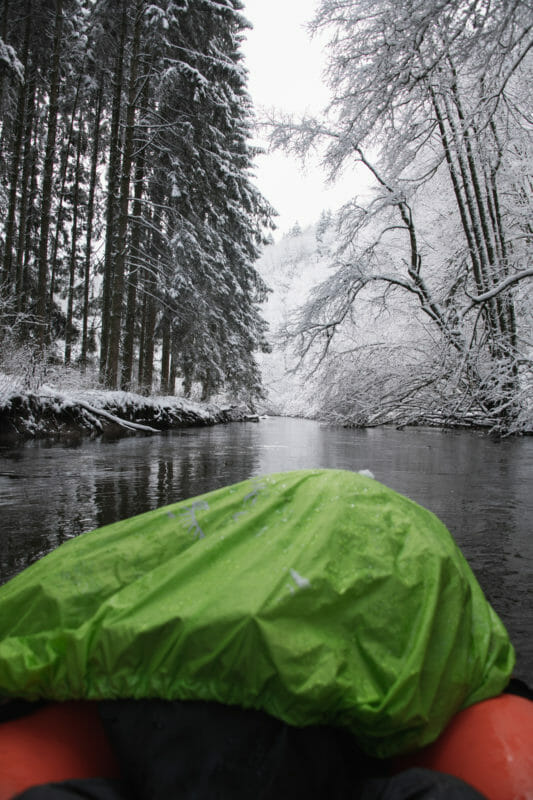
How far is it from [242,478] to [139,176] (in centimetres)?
1173

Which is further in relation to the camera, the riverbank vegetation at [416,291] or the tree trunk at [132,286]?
the tree trunk at [132,286]

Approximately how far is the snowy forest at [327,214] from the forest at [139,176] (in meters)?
0.08

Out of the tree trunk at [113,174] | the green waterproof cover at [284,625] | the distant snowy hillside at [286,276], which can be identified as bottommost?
the green waterproof cover at [284,625]

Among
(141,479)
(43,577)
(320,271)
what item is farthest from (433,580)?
(320,271)

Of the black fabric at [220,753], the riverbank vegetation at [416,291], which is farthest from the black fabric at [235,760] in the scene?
the riverbank vegetation at [416,291]

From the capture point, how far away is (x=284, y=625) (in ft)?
3.07

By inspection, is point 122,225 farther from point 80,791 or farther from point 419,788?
point 419,788

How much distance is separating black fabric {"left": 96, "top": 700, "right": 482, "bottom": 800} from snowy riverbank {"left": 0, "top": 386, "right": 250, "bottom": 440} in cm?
738

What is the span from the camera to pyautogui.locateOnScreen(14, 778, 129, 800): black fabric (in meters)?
0.75

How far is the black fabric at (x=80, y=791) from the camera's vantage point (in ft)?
2.47

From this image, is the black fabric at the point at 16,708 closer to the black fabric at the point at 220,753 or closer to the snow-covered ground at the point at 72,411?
the black fabric at the point at 220,753

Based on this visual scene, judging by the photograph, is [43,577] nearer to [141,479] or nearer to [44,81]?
[141,479]

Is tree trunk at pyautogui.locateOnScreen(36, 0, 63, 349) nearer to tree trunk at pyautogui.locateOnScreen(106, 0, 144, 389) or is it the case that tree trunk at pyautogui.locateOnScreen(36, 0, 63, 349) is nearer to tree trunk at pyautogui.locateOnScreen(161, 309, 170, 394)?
tree trunk at pyautogui.locateOnScreen(106, 0, 144, 389)

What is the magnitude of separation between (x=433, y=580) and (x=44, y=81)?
52.5ft
